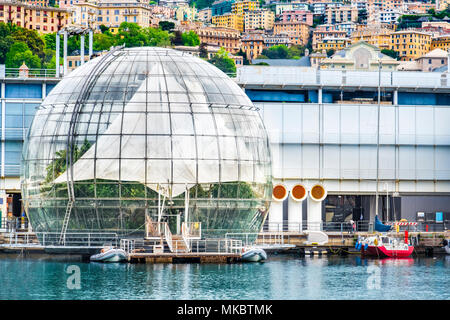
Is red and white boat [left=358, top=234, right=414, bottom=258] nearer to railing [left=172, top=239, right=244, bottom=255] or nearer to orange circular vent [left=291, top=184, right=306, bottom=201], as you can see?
orange circular vent [left=291, top=184, right=306, bottom=201]

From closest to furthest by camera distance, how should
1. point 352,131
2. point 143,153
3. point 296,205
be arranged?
point 143,153
point 296,205
point 352,131

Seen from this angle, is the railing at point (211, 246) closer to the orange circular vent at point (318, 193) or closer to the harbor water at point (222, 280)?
the harbor water at point (222, 280)

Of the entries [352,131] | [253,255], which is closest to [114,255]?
[253,255]

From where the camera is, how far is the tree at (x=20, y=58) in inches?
7165

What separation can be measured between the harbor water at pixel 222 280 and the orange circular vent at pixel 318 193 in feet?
38.6

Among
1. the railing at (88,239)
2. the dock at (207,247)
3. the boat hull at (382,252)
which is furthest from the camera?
the boat hull at (382,252)

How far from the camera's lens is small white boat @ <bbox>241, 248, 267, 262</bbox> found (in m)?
54.5

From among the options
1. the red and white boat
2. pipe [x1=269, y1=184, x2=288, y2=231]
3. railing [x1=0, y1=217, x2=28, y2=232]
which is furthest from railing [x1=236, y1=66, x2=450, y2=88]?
railing [x1=0, y1=217, x2=28, y2=232]

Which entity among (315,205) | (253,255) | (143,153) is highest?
(143,153)

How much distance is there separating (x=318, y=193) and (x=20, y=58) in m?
122

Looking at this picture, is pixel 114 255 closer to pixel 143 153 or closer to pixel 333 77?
pixel 143 153

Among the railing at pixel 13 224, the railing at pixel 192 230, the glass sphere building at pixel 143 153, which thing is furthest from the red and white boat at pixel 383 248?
the railing at pixel 13 224

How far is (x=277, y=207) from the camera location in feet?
234
